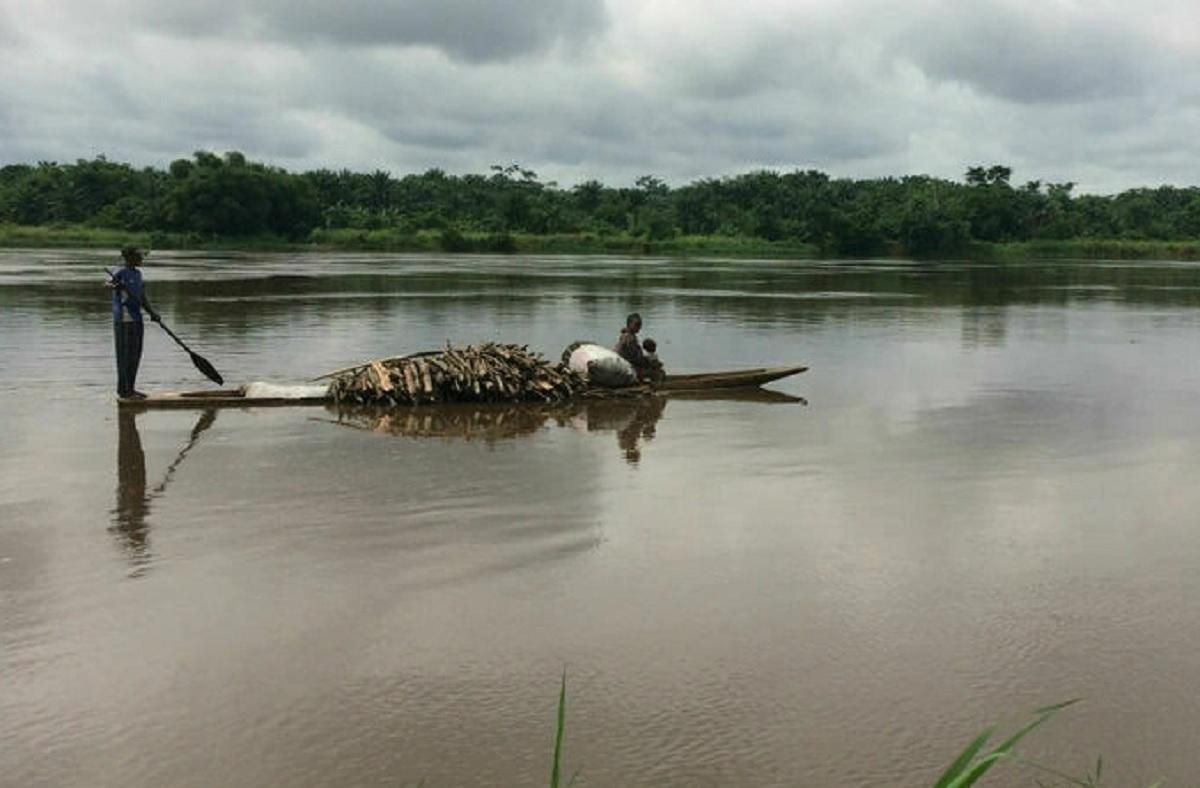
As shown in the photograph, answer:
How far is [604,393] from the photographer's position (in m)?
14.9

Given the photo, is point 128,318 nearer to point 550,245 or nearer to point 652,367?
point 652,367

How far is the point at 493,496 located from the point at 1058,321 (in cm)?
2362

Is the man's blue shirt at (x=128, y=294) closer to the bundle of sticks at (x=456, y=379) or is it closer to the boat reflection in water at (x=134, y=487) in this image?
the boat reflection in water at (x=134, y=487)

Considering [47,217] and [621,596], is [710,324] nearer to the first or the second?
[621,596]

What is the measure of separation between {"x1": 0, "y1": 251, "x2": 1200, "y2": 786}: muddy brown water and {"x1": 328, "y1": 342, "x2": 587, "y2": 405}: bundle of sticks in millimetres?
463

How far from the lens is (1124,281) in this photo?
54.1 metres

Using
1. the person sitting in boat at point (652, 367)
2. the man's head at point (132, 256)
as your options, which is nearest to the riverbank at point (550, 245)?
the person sitting in boat at point (652, 367)

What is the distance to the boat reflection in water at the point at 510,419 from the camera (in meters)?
12.6

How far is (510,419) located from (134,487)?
4676 millimetres

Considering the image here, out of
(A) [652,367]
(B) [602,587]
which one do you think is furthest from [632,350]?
(B) [602,587]

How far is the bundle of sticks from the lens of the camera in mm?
14031

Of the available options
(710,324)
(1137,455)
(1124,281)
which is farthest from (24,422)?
(1124,281)

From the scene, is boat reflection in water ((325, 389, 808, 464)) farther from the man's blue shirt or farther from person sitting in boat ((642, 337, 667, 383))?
the man's blue shirt

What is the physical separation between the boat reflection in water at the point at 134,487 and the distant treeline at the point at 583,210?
8161 cm
